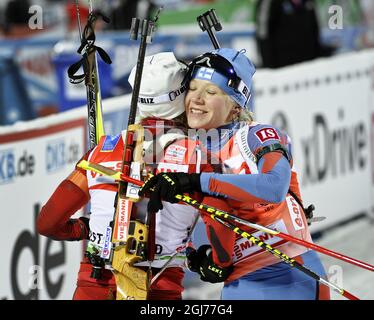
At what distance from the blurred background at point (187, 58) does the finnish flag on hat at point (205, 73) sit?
0.91 metres

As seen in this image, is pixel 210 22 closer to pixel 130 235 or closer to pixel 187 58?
pixel 130 235

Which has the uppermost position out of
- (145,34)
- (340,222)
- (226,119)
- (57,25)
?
(57,25)

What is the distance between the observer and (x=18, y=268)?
22.5 feet

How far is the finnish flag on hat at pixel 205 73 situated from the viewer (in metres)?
5.05

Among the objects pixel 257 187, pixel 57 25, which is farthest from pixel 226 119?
pixel 57 25

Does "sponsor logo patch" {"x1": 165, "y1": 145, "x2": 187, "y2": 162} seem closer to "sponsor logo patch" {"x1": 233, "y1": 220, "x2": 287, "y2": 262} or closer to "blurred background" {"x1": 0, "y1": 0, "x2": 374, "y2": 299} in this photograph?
"sponsor logo patch" {"x1": 233, "y1": 220, "x2": 287, "y2": 262}

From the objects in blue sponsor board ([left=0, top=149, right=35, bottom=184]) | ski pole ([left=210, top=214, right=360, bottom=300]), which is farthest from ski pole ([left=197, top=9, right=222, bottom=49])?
blue sponsor board ([left=0, top=149, right=35, bottom=184])

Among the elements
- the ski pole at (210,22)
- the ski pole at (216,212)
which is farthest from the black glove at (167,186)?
the ski pole at (210,22)

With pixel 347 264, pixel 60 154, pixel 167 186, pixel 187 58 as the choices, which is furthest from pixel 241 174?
pixel 187 58

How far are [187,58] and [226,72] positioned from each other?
11745mm

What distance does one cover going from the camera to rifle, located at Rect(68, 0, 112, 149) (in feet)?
17.6

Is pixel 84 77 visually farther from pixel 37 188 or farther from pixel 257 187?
pixel 37 188

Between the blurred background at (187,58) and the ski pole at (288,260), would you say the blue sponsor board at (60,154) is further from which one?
the ski pole at (288,260)

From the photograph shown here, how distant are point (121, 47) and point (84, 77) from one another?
9420mm
